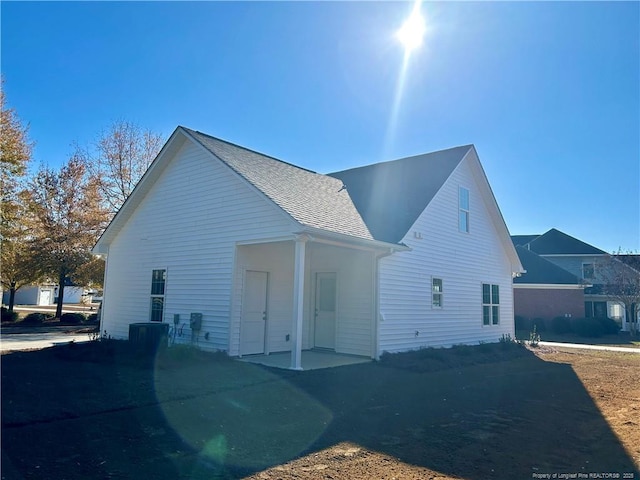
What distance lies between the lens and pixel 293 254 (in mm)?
13242

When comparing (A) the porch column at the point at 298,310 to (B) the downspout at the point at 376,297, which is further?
(B) the downspout at the point at 376,297

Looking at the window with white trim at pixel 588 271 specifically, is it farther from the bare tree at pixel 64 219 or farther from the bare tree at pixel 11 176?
the bare tree at pixel 11 176

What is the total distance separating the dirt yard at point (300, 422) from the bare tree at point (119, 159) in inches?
691

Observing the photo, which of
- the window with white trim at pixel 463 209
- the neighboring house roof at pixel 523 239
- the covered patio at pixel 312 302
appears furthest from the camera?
the neighboring house roof at pixel 523 239

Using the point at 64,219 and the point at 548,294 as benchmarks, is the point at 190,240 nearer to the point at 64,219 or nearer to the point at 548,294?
the point at 64,219

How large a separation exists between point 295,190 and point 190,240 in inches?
128

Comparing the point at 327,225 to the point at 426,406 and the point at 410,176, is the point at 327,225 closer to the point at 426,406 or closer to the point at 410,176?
the point at 426,406

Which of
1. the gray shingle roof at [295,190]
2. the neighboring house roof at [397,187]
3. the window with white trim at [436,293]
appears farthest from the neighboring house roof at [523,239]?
the gray shingle roof at [295,190]

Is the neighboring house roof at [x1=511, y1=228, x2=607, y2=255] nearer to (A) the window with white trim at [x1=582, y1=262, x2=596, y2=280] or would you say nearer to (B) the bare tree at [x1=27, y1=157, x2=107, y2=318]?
(A) the window with white trim at [x1=582, y1=262, x2=596, y2=280]

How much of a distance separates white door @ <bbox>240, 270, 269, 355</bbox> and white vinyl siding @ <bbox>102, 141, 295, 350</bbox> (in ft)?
1.80

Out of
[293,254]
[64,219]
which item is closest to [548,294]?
[293,254]

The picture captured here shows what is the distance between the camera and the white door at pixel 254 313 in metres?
A: 11.9

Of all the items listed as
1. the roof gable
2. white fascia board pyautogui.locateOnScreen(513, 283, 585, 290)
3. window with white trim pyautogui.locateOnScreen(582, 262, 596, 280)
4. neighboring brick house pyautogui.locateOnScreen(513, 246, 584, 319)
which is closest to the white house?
white fascia board pyautogui.locateOnScreen(513, 283, 585, 290)

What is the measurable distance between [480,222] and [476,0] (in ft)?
29.1
